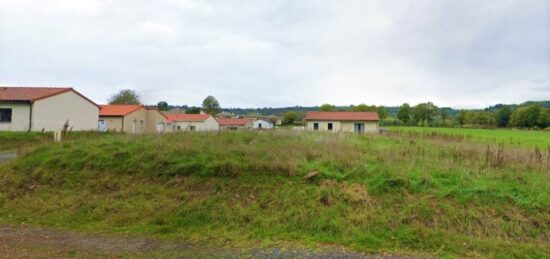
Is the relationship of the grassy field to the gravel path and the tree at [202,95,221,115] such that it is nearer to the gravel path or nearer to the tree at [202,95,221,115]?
the gravel path

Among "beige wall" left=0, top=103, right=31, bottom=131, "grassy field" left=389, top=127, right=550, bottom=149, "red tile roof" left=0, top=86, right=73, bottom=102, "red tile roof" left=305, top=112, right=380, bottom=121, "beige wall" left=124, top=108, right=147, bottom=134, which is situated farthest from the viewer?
"red tile roof" left=305, top=112, right=380, bottom=121

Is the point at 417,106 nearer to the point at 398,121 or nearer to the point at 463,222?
the point at 398,121

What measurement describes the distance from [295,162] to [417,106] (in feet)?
342

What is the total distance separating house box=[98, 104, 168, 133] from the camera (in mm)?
37000

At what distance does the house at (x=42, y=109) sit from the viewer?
24109 millimetres

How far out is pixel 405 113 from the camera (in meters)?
101

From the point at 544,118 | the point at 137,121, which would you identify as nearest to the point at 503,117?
the point at 544,118

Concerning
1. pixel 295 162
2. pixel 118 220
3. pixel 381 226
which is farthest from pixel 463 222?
pixel 118 220

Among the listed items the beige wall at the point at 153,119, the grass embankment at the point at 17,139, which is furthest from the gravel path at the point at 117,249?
the beige wall at the point at 153,119

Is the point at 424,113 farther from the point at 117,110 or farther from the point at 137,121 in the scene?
the point at 117,110

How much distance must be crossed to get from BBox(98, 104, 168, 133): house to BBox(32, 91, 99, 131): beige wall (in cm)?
335

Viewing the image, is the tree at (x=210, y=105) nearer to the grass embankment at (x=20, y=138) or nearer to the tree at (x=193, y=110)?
the tree at (x=193, y=110)

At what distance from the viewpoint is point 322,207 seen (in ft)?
22.2

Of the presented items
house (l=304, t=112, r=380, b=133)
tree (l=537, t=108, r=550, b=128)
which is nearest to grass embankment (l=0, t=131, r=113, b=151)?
house (l=304, t=112, r=380, b=133)
